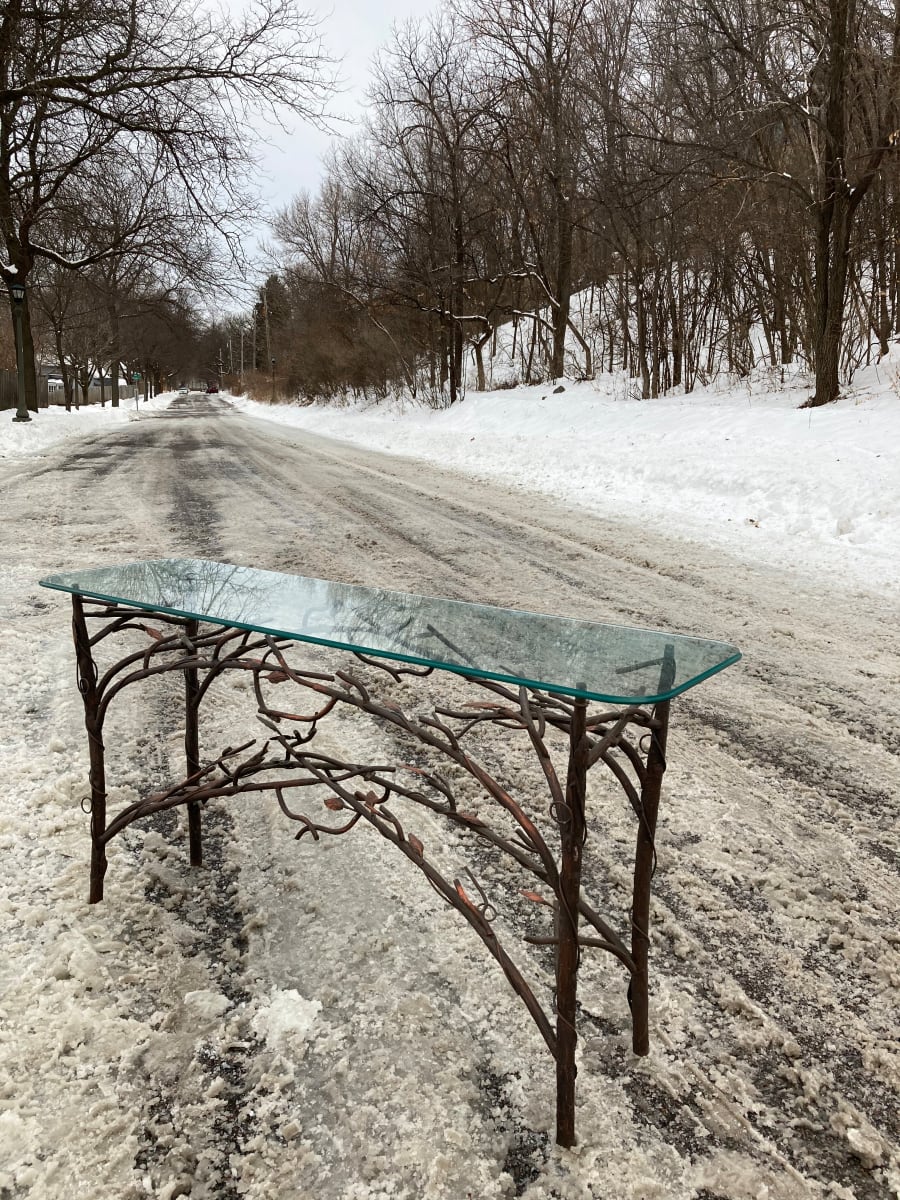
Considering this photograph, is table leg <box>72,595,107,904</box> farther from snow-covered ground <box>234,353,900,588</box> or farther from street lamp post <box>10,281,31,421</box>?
street lamp post <box>10,281,31,421</box>

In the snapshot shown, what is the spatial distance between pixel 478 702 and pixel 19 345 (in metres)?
21.8

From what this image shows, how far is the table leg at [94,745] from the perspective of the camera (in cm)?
213

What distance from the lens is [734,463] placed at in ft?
28.1

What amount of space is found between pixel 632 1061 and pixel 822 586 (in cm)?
424

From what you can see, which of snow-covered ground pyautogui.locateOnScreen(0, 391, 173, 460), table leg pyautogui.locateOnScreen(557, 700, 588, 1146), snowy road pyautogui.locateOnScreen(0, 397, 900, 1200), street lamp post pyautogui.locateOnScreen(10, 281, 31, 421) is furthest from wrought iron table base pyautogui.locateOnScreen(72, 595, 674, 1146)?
street lamp post pyautogui.locateOnScreen(10, 281, 31, 421)

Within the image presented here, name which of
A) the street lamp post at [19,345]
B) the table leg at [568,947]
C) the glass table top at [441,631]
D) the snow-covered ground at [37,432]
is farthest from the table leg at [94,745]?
the street lamp post at [19,345]

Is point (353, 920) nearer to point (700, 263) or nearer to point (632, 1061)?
point (632, 1061)

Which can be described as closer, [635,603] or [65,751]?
[65,751]

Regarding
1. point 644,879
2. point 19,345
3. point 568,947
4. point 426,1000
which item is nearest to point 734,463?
point 644,879

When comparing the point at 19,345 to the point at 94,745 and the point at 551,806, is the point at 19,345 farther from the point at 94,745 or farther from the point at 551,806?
the point at 551,806

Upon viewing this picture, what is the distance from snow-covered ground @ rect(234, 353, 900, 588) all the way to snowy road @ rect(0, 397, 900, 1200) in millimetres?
3110

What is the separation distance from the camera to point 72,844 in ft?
7.89

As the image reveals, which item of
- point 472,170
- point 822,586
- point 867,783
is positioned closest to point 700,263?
point 472,170

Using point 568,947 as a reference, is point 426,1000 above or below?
below
